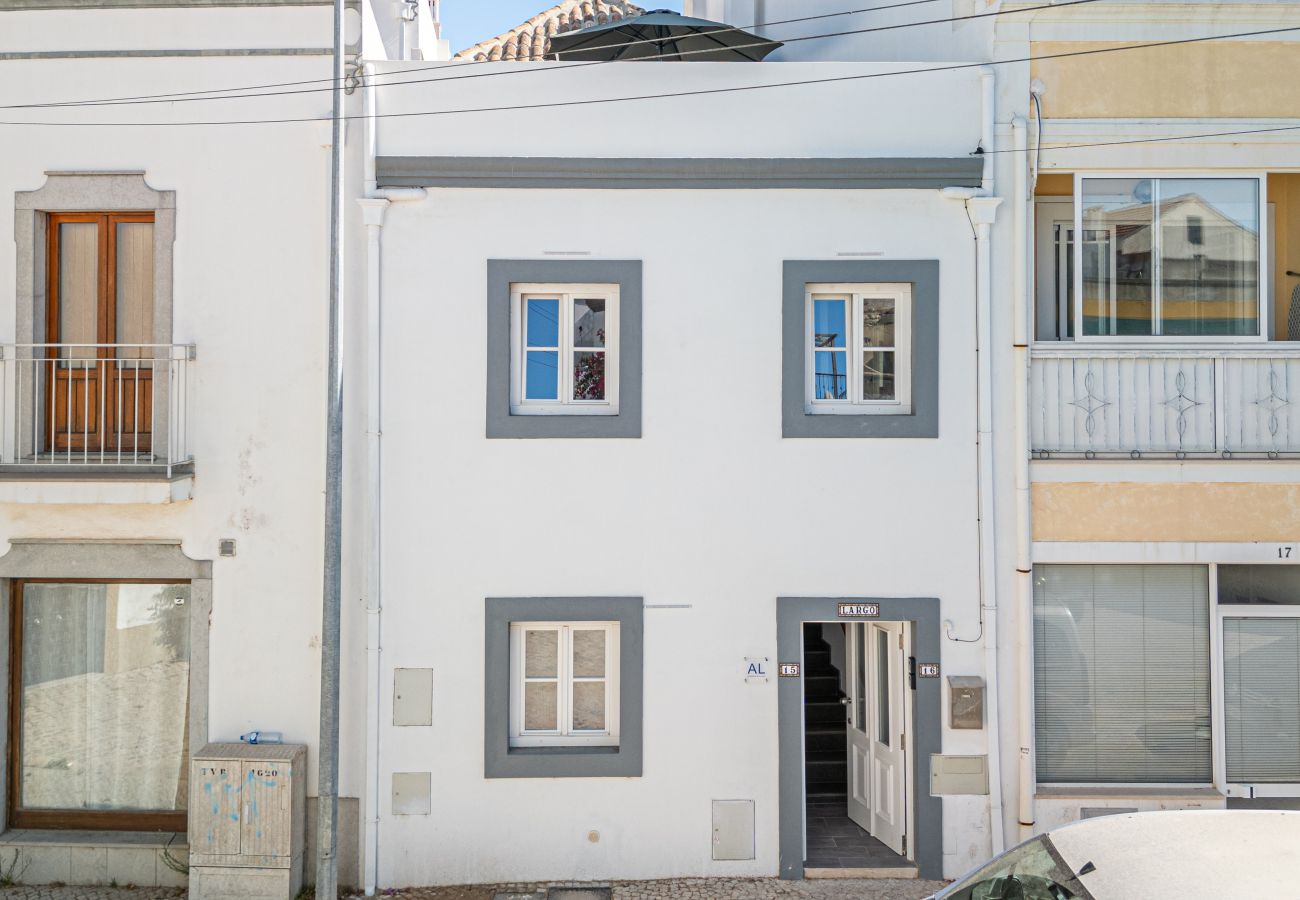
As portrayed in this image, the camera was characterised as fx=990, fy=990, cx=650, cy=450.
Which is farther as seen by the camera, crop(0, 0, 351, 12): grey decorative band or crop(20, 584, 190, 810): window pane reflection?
crop(20, 584, 190, 810): window pane reflection

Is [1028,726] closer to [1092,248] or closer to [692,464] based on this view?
[692,464]

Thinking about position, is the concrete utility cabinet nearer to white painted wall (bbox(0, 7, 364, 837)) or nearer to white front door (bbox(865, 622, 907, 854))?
white painted wall (bbox(0, 7, 364, 837))

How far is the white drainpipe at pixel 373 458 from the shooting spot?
778cm

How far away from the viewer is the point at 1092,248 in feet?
27.2

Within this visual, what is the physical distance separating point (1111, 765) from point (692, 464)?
164 inches

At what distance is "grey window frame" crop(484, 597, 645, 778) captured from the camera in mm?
7836

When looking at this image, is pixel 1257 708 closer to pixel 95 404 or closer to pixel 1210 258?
pixel 1210 258

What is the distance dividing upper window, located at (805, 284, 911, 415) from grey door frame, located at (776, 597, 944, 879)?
1607mm

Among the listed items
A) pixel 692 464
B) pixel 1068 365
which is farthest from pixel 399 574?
pixel 1068 365

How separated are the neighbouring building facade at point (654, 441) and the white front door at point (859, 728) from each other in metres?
0.78

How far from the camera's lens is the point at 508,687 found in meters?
7.91

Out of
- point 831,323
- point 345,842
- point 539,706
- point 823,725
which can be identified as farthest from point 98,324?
point 823,725

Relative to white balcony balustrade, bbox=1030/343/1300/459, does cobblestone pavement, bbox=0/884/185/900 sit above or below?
below

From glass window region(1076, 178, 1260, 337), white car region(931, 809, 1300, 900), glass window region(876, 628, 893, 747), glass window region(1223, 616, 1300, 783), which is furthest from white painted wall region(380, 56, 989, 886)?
white car region(931, 809, 1300, 900)
